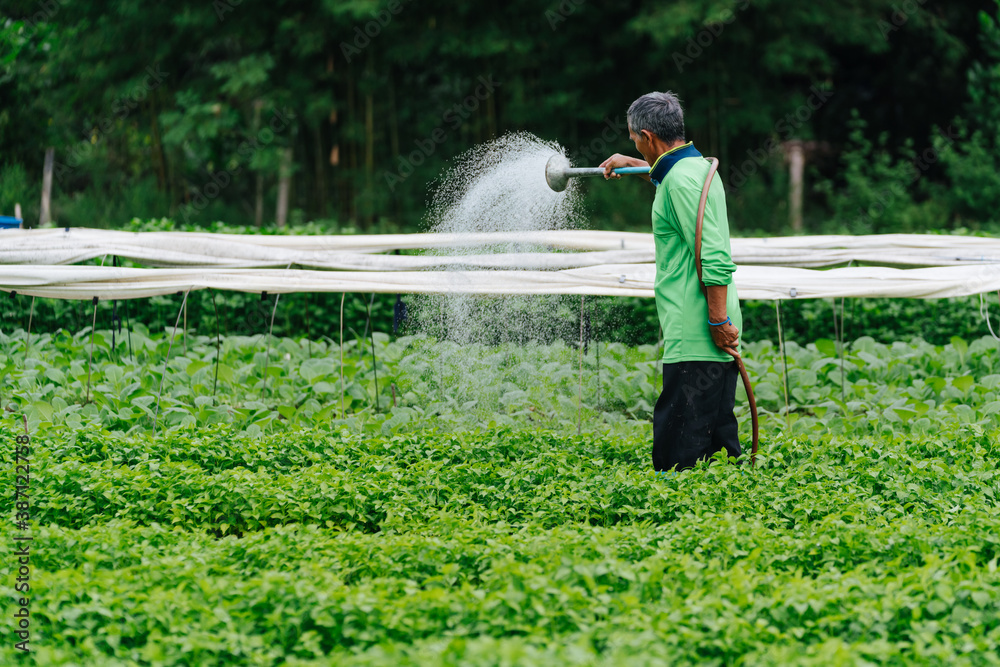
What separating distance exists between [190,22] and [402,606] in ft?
45.3

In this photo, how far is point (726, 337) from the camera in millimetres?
4043

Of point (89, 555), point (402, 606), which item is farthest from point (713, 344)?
point (89, 555)

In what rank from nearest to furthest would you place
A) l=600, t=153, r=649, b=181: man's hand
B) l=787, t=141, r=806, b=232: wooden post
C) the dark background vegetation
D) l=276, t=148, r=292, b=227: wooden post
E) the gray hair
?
the gray hair
l=600, t=153, r=649, b=181: man's hand
the dark background vegetation
l=276, t=148, r=292, b=227: wooden post
l=787, t=141, r=806, b=232: wooden post

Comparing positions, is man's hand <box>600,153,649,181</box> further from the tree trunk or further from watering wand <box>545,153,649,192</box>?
the tree trunk

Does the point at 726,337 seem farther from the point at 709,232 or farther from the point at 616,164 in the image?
the point at 616,164

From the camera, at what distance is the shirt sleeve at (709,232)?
156 inches

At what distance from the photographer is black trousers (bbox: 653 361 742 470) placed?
413 cm

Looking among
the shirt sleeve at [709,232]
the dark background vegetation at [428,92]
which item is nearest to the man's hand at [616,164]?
the shirt sleeve at [709,232]

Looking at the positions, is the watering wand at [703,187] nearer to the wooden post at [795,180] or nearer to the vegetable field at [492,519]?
the vegetable field at [492,519]

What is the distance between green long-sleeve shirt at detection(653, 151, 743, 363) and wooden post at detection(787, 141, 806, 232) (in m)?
13.5

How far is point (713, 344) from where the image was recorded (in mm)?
4125

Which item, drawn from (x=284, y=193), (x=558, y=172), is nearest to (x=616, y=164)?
(x=558, y=172)

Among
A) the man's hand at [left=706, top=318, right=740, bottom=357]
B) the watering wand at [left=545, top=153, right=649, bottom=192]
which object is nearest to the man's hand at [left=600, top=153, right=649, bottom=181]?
the watering wand at [left=545, top=153, right=649, bottom=192]

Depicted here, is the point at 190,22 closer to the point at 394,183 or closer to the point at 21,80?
the point at 21,80
